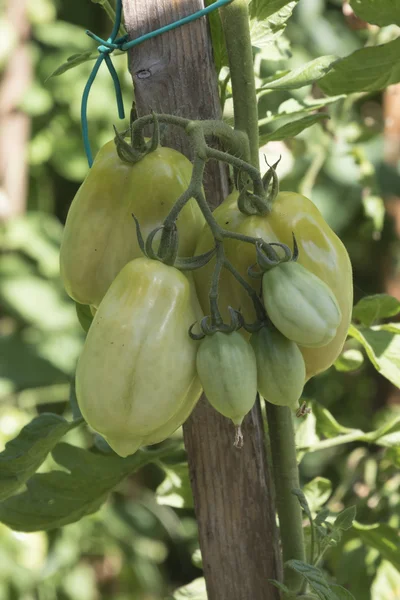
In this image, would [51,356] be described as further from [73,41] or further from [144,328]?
[144,328]

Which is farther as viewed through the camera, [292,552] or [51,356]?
[51,356]

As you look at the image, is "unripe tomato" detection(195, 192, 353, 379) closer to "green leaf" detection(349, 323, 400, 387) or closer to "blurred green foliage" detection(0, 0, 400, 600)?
"green leaf" detection(349, 323, 400, 387)

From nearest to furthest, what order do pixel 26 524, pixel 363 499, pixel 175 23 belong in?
pixel 175 23
pixel 26 524
pixel 363 499

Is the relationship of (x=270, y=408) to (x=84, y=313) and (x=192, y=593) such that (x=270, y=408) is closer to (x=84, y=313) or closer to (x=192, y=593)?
(x=84, y=313)

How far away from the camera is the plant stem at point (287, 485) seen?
830mm

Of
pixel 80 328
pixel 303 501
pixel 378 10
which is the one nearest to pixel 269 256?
pixel 303 501

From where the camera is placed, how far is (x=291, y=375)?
670 mm

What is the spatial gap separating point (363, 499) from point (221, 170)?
2.72ft

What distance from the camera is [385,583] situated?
1.24m

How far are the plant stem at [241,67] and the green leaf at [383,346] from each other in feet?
0.79

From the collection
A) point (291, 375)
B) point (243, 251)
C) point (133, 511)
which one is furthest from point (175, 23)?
point (133, 511)

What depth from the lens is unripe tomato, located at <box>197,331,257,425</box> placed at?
65cm

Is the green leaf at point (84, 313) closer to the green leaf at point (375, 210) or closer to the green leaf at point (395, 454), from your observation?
the green leaf at point (395, 454)

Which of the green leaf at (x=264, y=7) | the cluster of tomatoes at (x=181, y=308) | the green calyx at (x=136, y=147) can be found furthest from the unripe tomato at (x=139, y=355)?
the green leaf at (x=264, y=7)
